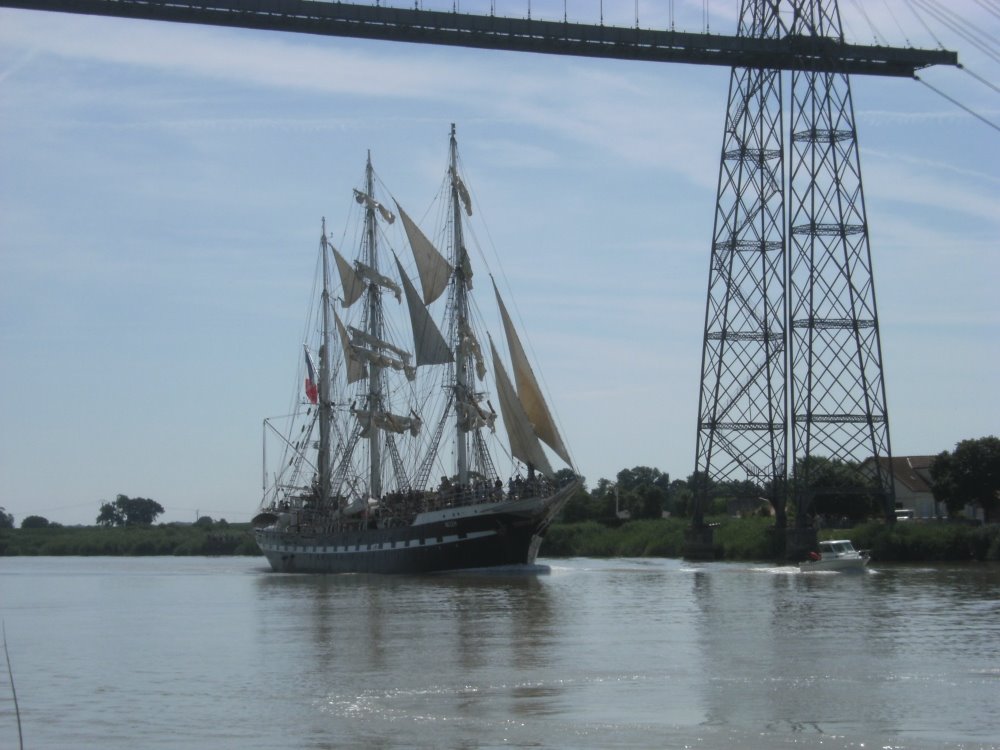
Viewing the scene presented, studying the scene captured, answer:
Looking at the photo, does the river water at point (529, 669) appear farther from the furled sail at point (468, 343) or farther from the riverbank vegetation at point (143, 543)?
the riverbank vegetation at point (143, 543)

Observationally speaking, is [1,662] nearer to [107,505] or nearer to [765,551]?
[765,551]

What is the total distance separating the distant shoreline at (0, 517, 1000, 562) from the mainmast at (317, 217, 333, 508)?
14976 mm

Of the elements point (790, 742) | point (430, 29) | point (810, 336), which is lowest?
point (790, 742)

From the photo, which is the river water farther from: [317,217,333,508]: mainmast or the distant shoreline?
[317,217,333,508]: mainmast

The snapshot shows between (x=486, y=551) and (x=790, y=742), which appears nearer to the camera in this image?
(x=790, y=742)

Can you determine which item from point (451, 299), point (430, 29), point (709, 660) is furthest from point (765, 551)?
point (709, 660)

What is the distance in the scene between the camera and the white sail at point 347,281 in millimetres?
78375

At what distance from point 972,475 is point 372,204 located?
32.9 m

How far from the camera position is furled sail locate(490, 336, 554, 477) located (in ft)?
199

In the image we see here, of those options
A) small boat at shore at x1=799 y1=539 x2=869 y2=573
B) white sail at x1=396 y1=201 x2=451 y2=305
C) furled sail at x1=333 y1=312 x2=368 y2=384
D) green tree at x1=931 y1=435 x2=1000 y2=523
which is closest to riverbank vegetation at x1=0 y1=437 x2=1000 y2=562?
green tree at x1=931 y1=435 x2=1000 y2=523

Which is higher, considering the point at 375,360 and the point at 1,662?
the point at 375,360

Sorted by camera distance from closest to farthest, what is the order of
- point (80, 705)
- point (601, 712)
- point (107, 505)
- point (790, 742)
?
point (790, 742), point (601, 712), point (80, 705), point (107, 505)

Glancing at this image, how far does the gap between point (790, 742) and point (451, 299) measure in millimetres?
48281

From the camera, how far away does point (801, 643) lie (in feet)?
95.4
